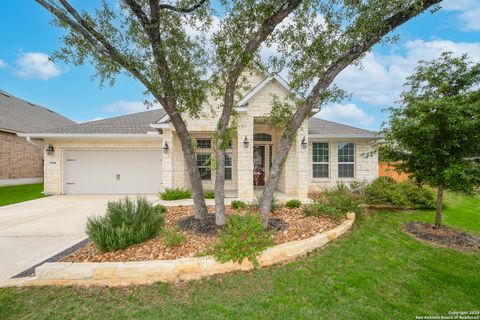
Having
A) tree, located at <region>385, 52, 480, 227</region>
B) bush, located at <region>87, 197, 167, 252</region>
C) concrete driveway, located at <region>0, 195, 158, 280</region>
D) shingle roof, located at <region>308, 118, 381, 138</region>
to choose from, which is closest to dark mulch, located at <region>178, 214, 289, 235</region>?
bush, located at <region>87, 197, 167, 252</region>

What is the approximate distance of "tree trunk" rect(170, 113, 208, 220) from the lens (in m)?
5.02

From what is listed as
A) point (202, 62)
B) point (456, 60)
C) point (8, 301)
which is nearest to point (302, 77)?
point (202, 62)

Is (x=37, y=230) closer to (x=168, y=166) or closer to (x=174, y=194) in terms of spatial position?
(x=174, y=194)

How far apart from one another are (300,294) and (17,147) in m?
19.9

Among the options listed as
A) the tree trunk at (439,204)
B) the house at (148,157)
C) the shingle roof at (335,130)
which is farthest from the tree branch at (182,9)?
the shingle roof at (335,130)

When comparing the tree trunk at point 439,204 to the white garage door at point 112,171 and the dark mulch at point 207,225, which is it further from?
the white garage door at point 112,171

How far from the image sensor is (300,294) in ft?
10.2

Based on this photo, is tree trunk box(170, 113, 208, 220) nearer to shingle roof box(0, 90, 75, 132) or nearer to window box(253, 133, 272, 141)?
window box(253, 133, 272, 141)

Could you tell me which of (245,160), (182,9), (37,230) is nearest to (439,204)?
(245,160)

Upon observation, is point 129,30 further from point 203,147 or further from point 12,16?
point 12,16

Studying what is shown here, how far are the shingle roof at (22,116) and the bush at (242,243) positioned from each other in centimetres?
1788

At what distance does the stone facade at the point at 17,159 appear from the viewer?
13.9 metres

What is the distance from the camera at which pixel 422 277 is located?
3.65 meters

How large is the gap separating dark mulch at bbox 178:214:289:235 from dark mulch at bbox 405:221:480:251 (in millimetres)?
3501
